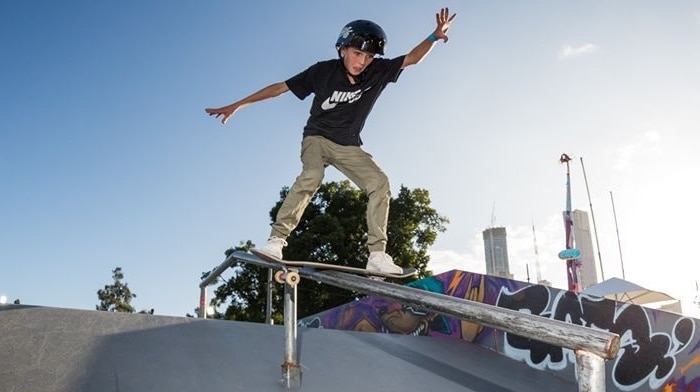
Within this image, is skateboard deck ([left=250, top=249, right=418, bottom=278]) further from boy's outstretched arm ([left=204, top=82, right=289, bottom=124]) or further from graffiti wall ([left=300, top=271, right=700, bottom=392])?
graffiti wall ([left=300, top=271, right=700, bottom=392])

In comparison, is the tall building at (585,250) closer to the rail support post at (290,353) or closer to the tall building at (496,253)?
the tall building at (496,253)

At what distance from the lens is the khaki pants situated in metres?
3.93

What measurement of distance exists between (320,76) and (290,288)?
1.86m

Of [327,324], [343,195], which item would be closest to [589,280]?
[343,195]

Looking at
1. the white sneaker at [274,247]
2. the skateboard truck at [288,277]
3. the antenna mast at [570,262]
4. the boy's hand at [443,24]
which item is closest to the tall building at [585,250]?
the antenna mast at [570,262]

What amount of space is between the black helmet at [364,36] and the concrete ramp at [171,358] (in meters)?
2.43

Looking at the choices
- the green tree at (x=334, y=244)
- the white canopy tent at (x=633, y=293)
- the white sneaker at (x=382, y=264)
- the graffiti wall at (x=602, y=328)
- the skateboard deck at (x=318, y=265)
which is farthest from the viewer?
the green tree at (x=334, y=244)

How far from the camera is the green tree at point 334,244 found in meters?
21.5

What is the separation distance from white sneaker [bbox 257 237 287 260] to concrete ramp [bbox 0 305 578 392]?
2.39ft

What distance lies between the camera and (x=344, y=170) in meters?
4.11

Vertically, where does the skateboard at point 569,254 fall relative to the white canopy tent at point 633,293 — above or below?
above

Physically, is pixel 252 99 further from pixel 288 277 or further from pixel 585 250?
pixel 585 250

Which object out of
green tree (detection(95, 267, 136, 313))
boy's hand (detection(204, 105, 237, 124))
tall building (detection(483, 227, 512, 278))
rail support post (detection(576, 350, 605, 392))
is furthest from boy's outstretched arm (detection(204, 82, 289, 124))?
tall building (detection(483, 227, 512, 278))

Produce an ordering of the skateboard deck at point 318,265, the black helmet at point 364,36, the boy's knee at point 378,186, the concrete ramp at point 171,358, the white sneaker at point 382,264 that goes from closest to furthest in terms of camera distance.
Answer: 1. the concrete ramp at point 171,358
2. the skateboard deck at point 318,265
3. the white sneaker at point 382,264
4. the black helmet at point 364,36
5. the boy's knee at point 378,186
